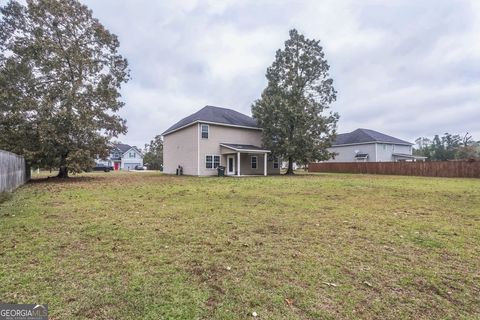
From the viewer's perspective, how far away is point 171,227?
5.32m

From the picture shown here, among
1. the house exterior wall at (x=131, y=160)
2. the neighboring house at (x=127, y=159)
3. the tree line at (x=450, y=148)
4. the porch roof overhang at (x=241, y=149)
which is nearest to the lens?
the porch roof overhang at (x=241, y=149)

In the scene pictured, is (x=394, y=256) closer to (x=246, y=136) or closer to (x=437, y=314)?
(x=437, y=314)

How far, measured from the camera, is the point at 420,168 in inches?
1005

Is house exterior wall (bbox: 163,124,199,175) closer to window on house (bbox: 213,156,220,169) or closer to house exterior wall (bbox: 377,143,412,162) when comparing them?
window on house (bbox: 213,156,220,169)

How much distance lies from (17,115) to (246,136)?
59.0ft

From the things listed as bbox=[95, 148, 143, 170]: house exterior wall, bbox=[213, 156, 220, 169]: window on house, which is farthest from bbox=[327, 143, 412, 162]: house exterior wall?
bbox=[95, 148, 143, 170]: house exterior wall

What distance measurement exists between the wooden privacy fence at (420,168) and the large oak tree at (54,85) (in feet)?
84.9

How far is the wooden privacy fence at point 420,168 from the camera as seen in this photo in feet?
74.4

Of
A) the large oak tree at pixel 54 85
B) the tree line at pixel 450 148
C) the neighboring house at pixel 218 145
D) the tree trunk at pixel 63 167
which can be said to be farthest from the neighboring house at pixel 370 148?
the tree trunk at pixel 63 167

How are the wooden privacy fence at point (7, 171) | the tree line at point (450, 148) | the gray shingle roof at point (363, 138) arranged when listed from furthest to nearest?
the tree line at point (450, 148), the gray shingle roof at point (363, 138), the wooden privacy fence at point (7, 171)

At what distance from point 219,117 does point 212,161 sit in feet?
14.9

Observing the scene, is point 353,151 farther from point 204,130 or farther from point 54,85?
point 54,85

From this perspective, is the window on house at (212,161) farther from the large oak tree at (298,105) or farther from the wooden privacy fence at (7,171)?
the wooden privacy fence at (7,171)

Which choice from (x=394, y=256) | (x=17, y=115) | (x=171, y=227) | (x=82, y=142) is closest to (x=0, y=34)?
(x=17, y=115)
